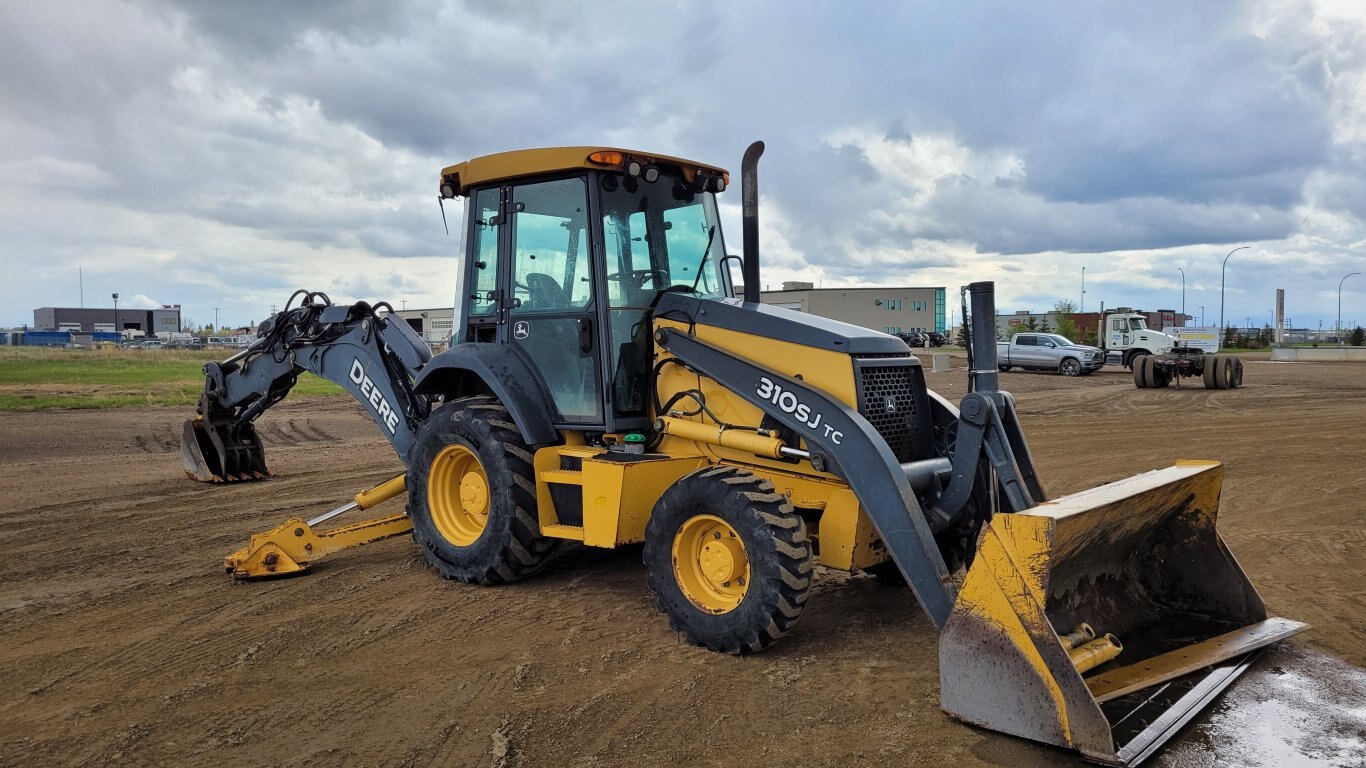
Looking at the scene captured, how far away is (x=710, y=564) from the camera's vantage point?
17.3ft

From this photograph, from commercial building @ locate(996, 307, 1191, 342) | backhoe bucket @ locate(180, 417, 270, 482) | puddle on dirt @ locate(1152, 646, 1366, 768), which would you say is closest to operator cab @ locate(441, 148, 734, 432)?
puddle on dirt @ locate(1152, 646, 1366, 768)

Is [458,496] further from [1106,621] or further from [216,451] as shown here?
[216,451]

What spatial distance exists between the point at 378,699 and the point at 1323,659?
489 centimetres

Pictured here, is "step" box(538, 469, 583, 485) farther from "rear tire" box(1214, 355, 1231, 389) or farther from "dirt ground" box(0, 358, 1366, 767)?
"rear tire" box(1214, 355, 1231, 389)

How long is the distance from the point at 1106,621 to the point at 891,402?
1633mm

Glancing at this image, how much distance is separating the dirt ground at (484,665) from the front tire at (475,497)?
0.22m

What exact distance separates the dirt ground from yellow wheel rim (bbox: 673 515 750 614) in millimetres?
313

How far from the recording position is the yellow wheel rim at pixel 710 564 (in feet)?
17.0

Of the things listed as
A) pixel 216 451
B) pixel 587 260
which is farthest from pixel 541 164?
pixel 216 451

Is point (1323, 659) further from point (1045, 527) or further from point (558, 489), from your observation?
point (558, 489)

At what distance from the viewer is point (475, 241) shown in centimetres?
705

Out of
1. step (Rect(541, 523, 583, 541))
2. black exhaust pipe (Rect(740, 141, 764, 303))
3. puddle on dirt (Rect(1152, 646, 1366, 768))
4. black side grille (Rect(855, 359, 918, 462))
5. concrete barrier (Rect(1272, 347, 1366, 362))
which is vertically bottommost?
puddle on dirt (Rect(1152, 646, 1366, 768))

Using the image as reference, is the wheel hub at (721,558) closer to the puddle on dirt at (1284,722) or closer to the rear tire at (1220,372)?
the puddle on dirt at (1284,722)

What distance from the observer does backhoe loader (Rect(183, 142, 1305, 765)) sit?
168 inches
